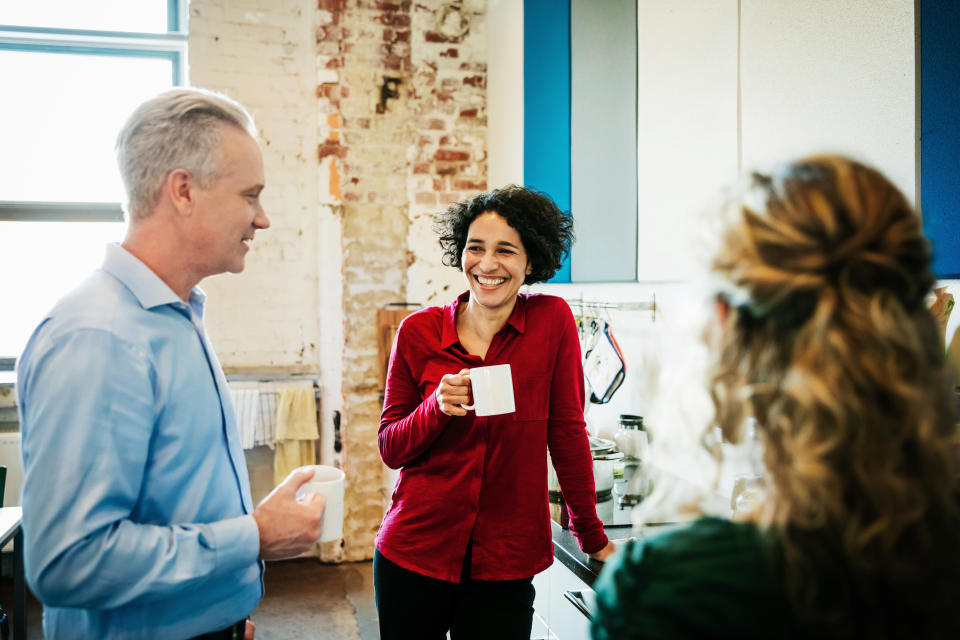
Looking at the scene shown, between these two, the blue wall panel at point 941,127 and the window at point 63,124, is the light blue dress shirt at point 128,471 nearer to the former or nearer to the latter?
the blue wall panel at point 941,127

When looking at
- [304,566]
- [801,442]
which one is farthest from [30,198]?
[801,442]

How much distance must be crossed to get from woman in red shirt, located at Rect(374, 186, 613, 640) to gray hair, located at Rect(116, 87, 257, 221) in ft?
2.09

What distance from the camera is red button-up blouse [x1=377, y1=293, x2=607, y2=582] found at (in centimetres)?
154

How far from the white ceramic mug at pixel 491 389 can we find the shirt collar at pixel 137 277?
0.58 meters

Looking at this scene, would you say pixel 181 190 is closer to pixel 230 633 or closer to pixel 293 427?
pixel 230 633

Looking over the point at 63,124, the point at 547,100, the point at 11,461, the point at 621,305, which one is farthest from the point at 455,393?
the point at 63,124

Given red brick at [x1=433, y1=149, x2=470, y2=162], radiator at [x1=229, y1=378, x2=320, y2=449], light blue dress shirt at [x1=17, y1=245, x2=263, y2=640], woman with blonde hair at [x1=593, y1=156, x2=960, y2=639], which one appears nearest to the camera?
woman with blonde hair at [x1=593, y1=156, x2=960, y2=639]

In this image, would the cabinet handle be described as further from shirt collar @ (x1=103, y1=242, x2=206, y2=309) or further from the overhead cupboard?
shirt collar @ (x1=103, y1=242, x2=206, y2=309)

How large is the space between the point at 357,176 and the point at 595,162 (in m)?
1.47

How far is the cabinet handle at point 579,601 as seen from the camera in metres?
1.57

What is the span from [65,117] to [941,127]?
3.93 m

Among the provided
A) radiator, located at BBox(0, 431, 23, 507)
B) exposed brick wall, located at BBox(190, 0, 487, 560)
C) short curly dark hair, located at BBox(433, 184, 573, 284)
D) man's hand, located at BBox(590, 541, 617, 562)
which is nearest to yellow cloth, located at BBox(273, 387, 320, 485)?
exposed brick wall, located at BBox(190, 0, 487, 560)

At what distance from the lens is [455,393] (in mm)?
1459

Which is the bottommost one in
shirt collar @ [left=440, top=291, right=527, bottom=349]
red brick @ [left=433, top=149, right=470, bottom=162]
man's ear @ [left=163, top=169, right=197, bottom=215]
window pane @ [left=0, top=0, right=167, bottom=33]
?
shirt collar @ [left=440, top=291, right=527, bottom=349]
